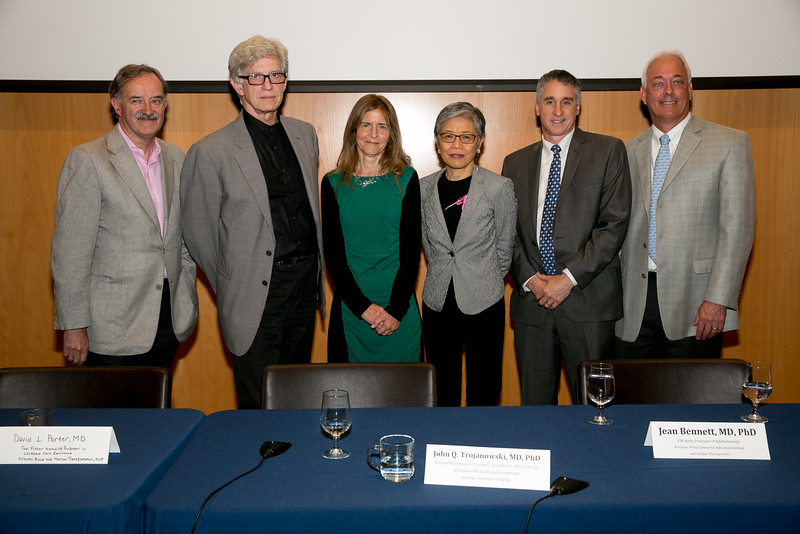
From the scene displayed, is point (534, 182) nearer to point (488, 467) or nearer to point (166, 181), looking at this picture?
point (166, 181)

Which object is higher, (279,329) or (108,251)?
(108,251)

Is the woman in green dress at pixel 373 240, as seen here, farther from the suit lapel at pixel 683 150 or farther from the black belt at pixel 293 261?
the suit lapel at pixel 683 150

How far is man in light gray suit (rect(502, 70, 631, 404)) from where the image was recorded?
292cm

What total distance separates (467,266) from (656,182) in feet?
3.30

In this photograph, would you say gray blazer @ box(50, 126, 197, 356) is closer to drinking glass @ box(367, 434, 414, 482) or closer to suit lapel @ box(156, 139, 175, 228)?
suit lapel @ box(156, 139, 175, 228)

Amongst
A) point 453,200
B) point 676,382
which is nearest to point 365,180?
point 453,200

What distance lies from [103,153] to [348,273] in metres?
1.18

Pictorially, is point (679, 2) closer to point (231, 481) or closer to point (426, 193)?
point (426, 193)

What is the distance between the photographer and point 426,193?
3021mm

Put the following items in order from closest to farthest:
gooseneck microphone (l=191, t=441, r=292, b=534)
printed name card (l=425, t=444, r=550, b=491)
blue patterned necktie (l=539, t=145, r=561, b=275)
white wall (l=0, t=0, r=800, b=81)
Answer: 1. printed name card (l=425, t=444, r=550, b=491)
2. gooseneck microphone (l=191, t=441, r=292, b=534)
3. blue patterned necktie (l=539, t=145, r=561, b=275)
4. white wall (l=0, t=0, r=800, b=81)

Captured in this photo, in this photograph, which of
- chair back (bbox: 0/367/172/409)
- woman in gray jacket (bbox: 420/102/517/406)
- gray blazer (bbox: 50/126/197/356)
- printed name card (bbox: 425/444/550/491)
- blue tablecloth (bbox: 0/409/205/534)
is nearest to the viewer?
blue tablecloth (bbox: 0/409/205/534)

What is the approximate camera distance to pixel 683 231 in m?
2.92

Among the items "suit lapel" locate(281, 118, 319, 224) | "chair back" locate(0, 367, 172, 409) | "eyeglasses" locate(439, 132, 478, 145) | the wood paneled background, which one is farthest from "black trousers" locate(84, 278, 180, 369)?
"eyeglasses" locate(439, 132, 478, 145)

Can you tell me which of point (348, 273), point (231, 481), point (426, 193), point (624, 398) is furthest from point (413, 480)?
point (426, 193)
